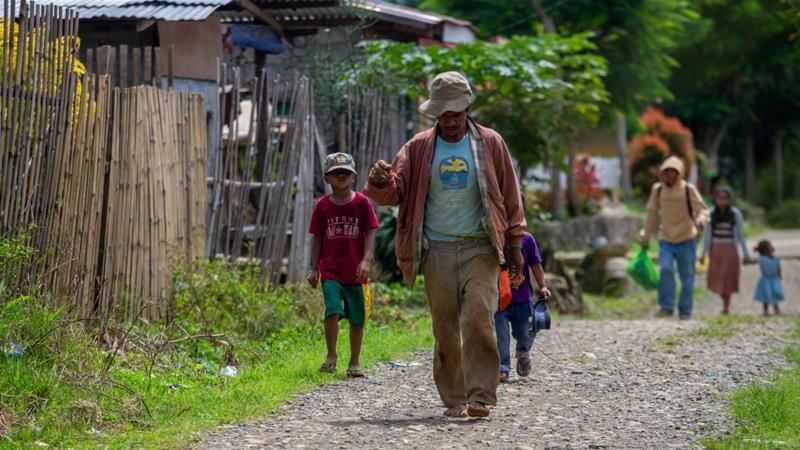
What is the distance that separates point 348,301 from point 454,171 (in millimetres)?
1975

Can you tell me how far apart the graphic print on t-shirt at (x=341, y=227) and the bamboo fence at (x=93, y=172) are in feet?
4.54

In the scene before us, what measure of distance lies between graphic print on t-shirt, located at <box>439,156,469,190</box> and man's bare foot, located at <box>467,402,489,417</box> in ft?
4.18

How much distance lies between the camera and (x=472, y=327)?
7.51 metres

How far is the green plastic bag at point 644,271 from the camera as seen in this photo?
15562mm

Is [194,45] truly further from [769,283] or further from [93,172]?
[769,283]

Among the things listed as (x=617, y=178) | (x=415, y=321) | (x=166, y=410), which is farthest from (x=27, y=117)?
(x=617, y=178)

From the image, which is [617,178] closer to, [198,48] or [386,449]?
[198,48]

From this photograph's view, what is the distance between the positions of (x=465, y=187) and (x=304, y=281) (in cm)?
552

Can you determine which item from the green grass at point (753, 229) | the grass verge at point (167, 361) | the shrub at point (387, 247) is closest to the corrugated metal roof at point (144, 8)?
the grass verge at point (167, 361)

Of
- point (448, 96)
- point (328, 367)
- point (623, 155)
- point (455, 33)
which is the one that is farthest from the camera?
point (623, 155)

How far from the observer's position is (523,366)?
9.44m

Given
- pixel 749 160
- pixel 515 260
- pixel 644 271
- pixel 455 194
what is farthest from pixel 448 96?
pixel 749 160

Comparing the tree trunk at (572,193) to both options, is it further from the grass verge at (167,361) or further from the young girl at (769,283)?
the grass verge at (167,361)

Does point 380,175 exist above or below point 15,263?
above
